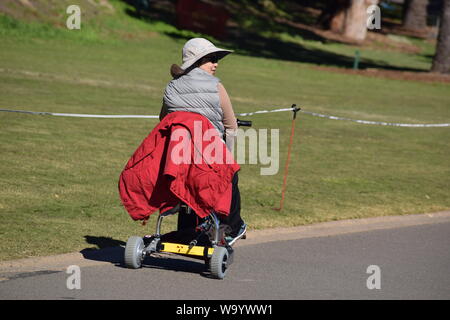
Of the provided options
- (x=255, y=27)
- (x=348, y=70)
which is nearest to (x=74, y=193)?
(x=348, y=70)

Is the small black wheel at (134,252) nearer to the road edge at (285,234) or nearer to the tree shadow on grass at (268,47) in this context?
the road edge at (285,234)

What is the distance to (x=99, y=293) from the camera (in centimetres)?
673

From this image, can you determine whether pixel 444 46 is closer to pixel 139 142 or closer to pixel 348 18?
pixel 348 18

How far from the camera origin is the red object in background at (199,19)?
46.2 meters

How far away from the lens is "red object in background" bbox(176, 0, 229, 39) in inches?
1820

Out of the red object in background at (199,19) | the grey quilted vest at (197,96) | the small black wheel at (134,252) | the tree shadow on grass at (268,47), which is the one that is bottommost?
the tree shadow on grass at (268,47)

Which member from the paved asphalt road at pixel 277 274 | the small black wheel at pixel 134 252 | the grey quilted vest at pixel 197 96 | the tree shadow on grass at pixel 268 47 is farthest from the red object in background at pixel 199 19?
the small black wheel at pixel 134 252

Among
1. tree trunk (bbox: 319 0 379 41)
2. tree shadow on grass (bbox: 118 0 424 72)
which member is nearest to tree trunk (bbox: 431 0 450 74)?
tree shadow on grass (bbox: 118 0 424 72)

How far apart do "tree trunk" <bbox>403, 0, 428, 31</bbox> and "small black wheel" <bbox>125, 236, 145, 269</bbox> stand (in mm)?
66579

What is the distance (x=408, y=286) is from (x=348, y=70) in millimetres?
31893

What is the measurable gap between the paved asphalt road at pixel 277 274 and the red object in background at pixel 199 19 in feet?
123

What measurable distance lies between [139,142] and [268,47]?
31.4 metres

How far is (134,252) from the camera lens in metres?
7.40

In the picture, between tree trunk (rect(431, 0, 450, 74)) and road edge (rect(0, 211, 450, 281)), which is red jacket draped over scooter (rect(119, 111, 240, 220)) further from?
tree trunk (rect(431, 0, 450, 74))
